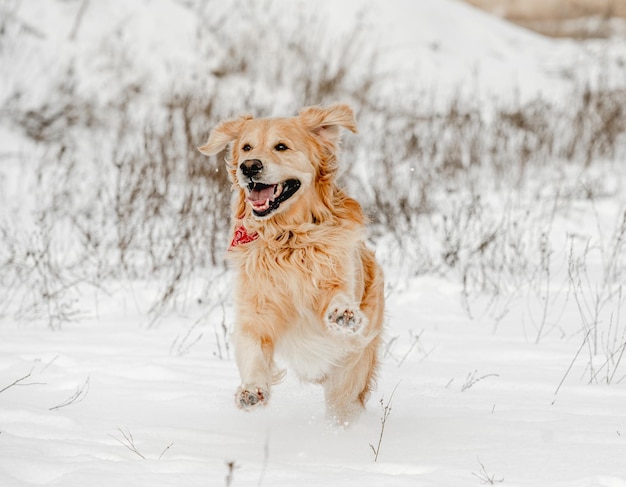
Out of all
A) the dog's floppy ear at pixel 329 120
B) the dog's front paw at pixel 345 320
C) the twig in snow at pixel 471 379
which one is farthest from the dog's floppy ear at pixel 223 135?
the twig in snow at pixel 471 379

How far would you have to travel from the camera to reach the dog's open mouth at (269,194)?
333 cm

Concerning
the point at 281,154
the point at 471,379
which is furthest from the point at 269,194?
the point at 471,379

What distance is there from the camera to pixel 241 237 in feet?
11.7

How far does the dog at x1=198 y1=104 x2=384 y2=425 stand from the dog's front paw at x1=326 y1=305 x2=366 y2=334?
0.02m

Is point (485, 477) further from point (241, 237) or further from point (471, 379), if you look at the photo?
point (241, 237)

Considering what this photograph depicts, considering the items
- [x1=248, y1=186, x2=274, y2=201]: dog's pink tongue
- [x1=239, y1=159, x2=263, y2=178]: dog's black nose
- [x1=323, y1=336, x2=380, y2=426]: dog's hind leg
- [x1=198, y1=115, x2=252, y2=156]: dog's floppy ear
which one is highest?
[x1=198, y1=115, x2=252, y2=156]: dog's floppy ear

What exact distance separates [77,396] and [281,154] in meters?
1.41

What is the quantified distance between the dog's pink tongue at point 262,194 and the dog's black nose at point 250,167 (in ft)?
0.47

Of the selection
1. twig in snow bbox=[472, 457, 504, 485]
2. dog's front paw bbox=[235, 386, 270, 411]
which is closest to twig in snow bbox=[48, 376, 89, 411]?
dog's front paw bbox=[235, 386, 270, 411]

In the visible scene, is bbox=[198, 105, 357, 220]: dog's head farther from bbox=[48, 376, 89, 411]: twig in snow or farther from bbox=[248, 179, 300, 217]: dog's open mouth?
bbox=[48, 376, 89, 411]: twig in snow

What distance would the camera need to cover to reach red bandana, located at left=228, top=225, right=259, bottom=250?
352cm

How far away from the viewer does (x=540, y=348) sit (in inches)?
171

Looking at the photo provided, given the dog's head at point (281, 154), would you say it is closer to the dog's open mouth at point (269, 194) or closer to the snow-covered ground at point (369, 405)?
the dog's open mouth at point (269, 194)

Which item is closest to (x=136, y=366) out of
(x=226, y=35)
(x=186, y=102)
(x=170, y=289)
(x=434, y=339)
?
(x=170, y=289)
